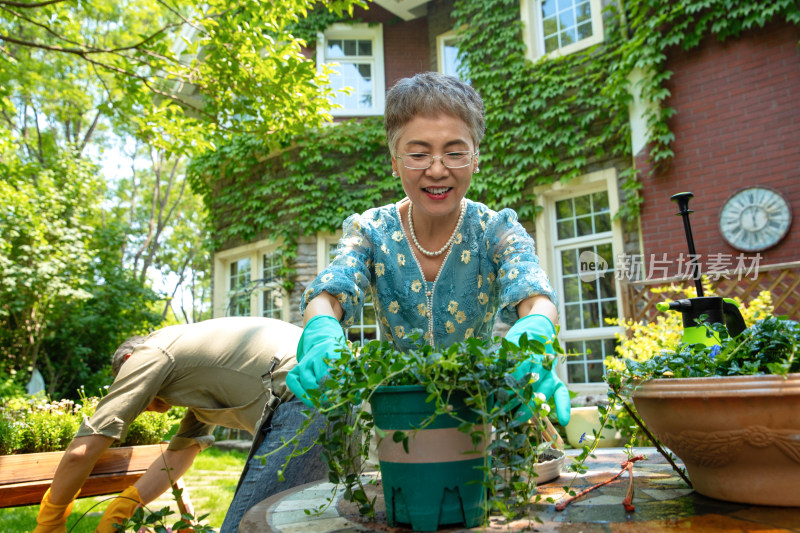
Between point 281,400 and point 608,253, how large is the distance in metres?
5.54

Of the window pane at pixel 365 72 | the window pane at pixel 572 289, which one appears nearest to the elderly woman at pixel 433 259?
the window pane at pixel 572 289

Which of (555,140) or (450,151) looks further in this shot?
(555,140)

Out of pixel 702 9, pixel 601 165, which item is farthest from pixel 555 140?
pixel 702 9

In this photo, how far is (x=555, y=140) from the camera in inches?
Result: 273

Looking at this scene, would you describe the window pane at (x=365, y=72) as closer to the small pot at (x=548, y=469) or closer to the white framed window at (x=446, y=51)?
the white framed window at (x=446, y=51)

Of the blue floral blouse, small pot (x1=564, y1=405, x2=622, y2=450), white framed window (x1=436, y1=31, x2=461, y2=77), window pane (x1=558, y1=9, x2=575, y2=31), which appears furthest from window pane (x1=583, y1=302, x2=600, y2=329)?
the blue floral blouse

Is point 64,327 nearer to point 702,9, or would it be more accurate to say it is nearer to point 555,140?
point 555,140

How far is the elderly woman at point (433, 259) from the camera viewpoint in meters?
1.24

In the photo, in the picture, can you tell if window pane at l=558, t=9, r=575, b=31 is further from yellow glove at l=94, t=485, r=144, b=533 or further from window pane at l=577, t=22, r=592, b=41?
Result: yellow glove at l=94, t=485, r=144, b=533

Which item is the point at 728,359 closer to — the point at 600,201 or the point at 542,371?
the point at 542,371

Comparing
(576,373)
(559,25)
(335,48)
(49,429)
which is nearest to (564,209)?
(576,373)

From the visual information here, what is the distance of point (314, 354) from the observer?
1119 millimetres

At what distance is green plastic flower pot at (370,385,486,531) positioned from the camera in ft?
2.78

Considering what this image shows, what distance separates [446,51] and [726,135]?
Answer: 4.25 m
